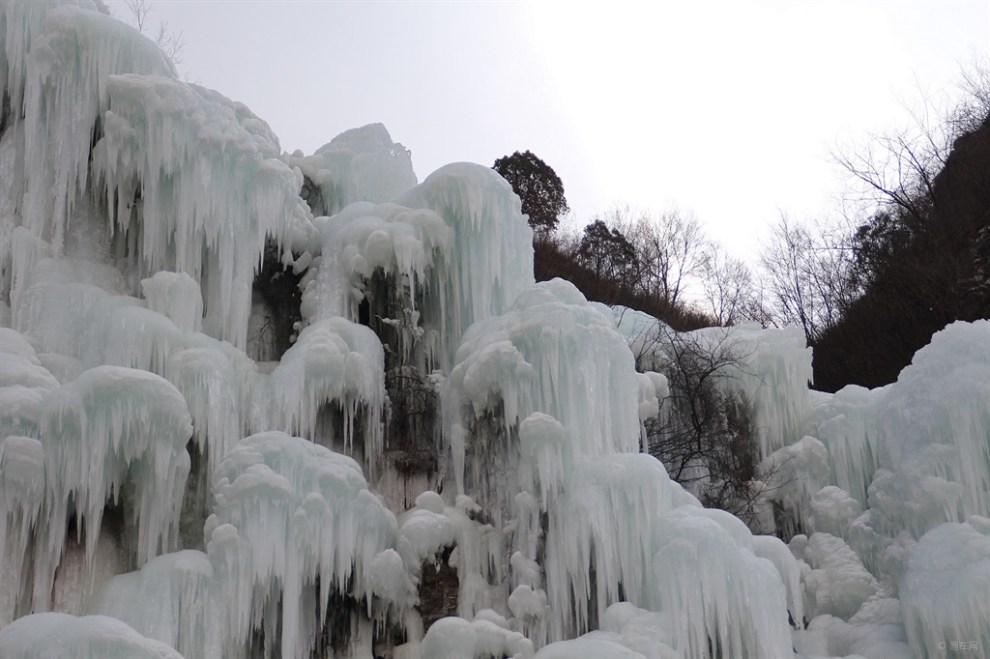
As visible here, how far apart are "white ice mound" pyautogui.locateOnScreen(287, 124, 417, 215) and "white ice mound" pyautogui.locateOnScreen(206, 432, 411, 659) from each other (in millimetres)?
4903

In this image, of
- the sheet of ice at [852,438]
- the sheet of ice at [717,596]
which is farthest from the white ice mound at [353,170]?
the sheet of ice at [717,596]

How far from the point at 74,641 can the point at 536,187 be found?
19029 mm

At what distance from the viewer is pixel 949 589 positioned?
810 cm

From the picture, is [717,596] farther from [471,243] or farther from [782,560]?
[471,243]

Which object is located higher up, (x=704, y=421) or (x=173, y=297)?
(x=173, y=297)

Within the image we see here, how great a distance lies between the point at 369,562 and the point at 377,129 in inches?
251

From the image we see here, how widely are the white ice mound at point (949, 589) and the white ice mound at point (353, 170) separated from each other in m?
7.00

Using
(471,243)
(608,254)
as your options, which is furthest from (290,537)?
(608,254)

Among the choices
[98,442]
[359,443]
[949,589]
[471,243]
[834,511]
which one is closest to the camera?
[98,442]

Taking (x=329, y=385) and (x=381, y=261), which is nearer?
(x=329, y=385)

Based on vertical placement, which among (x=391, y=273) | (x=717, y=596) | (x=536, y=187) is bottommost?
(x=717, y=596)

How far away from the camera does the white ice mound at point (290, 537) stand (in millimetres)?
6961

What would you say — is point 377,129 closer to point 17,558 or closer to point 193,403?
point 193,403

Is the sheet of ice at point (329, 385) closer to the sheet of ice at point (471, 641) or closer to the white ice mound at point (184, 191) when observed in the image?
the white ice mound at point (184, 191)
